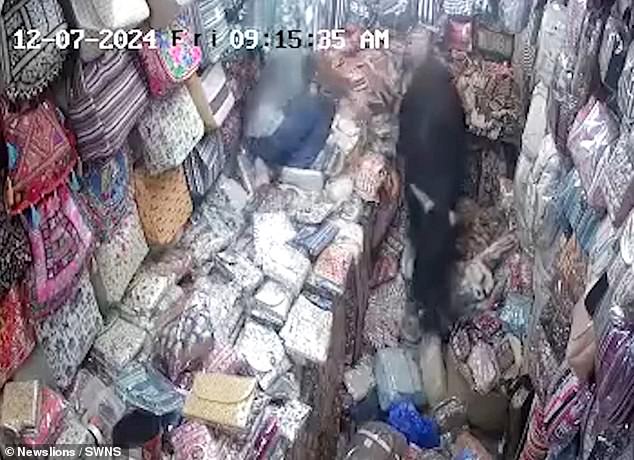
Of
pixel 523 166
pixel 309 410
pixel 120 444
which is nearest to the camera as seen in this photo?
pixel 120 444

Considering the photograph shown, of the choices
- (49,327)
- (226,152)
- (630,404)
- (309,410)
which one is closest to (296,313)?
(309,410)

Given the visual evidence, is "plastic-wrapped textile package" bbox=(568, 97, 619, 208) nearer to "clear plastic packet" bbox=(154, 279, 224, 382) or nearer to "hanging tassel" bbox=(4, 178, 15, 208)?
"clear plastic packet" bbox=(154, 279, 224, 382)

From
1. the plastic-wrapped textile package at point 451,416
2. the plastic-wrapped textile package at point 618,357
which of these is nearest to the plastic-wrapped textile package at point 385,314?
the plastic-wrapped textile package at point 451,416

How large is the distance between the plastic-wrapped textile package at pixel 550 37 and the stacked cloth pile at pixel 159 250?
25.7 inches

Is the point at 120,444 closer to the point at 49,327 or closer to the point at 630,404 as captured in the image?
the point at 49,327

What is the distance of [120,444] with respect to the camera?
222cm

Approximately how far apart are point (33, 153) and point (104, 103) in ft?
0.84

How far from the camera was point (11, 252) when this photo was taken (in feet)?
5.86

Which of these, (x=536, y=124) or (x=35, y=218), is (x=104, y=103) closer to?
(x=35, y=218)

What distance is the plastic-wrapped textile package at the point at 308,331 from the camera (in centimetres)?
277

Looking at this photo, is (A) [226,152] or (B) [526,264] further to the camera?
(B) [526,264]

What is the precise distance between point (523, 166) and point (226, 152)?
87 centimetres

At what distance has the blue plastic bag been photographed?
3.36 meters

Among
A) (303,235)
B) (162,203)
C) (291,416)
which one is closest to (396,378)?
(303,235)
